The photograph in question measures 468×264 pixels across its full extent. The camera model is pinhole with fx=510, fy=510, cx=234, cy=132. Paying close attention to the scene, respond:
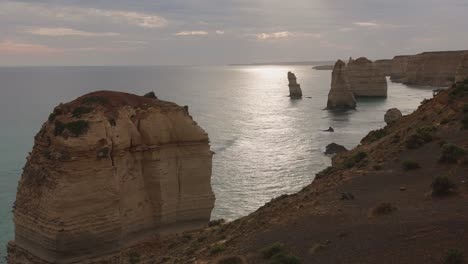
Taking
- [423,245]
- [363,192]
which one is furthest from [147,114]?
[423,245]

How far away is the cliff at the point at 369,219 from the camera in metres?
14.6

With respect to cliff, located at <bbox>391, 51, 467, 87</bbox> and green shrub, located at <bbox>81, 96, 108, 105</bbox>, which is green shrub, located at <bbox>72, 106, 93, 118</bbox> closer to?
green shrub, located at <bbox>81, 96, 108, 105</bbox>

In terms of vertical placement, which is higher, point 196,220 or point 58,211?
point 58,211

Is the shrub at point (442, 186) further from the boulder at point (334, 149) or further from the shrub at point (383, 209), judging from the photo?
the boulder at point (334, 149)

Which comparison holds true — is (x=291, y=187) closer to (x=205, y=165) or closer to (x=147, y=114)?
(x=205, y=165)

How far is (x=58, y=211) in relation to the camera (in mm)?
22484

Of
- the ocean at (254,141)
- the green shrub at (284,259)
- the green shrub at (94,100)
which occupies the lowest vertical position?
the ocean at (254,141)

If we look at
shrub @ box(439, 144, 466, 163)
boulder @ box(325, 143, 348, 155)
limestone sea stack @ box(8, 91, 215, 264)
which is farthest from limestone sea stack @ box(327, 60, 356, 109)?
shrub @ box(439, 144, 466, 163)

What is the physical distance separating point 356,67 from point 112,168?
10569 cm

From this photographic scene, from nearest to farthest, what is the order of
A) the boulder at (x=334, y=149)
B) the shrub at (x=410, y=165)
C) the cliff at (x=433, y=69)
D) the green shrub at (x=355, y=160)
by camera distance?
1. the shrub at (x=410, y=165)
2. the green shrub at (x=355, y=160)
3. the boulder at (x=334, y=149)
4. the cliff at (x=433, y=69)

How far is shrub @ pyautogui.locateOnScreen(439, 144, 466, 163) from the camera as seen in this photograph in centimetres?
2283

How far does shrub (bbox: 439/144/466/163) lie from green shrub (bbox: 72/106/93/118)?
16467 millimetres

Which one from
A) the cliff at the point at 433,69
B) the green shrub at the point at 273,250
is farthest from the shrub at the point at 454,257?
the cliff at the point at 433,69

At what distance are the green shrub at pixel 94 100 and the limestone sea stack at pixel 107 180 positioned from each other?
5 centimetres
